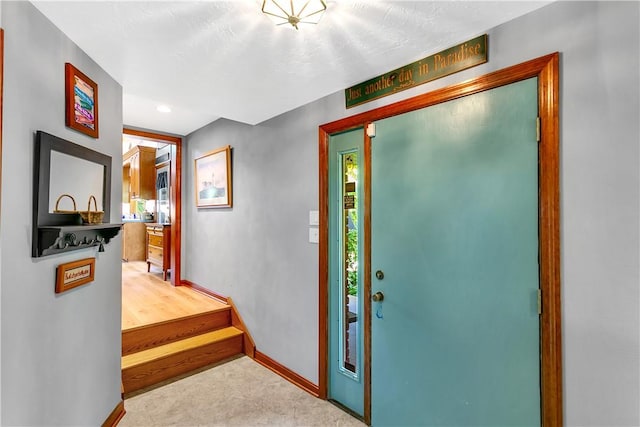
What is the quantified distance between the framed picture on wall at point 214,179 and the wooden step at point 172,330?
120cm

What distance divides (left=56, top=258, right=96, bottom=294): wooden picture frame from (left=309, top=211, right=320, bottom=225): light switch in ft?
4.66

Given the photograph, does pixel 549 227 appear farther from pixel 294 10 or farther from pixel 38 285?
pixel 38 285

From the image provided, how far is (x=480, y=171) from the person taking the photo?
149 centimetres

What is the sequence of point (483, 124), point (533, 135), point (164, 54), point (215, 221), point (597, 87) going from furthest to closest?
point (215, 221) → point (164, 54) → point (483, 124) → point (533, 135) → point (597, 87)

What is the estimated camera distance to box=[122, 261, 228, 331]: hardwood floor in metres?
2.93

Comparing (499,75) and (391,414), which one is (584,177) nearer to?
(499,75)

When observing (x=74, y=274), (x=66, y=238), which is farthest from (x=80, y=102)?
(x=74, y=274)

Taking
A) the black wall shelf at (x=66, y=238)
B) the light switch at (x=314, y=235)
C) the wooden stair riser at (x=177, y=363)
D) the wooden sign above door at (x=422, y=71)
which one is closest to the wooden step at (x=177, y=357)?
the wooden stair riser at (x=177, y=363)

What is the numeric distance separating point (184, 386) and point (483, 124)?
287 centimetres

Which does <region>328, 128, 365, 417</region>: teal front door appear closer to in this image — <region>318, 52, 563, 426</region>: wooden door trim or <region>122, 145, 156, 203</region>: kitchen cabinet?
<region>318, 52, 563, 426</region>: wooden door trim

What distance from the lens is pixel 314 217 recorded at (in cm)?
236

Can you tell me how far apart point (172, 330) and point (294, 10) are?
2871mm

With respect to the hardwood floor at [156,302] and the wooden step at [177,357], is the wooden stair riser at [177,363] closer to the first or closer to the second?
the wooden step at [177,357]

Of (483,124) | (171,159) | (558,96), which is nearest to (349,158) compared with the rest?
(483,124)
